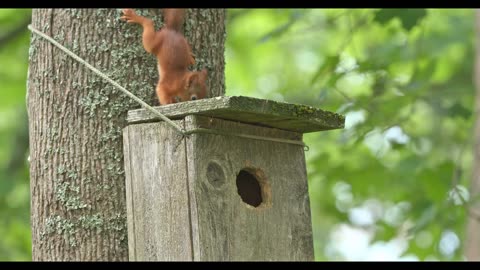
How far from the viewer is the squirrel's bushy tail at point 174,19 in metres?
Answer: 2.88

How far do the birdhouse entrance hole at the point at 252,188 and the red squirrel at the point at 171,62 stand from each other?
13.3 inches

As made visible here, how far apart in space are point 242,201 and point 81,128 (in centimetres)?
63

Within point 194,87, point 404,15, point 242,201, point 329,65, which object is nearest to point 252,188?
point 242,201

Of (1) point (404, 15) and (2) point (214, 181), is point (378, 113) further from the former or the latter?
(2) point (214, 181)

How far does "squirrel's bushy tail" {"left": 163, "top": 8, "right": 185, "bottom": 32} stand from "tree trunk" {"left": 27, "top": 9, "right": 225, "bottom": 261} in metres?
0.05

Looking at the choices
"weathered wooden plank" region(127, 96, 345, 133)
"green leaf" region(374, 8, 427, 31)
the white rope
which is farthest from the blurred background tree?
the white rope

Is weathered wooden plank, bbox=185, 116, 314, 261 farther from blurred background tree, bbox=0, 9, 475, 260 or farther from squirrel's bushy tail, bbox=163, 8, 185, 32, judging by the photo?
blurred background tree, bbox=0, 9, 475, 260

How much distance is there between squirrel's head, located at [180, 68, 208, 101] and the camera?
9.18ft

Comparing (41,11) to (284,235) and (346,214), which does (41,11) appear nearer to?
(284,235)

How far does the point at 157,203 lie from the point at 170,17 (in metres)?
0.76

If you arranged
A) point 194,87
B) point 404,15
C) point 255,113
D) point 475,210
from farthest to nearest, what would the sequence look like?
point 475,210, point 404,15, point 194,87, point 255,113

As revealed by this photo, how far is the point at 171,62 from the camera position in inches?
109

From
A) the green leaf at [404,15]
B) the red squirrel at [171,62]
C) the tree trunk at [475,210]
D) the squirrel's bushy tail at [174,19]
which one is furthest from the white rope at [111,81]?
the tree trunk at [475,210]

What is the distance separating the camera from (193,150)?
244 centimetres
